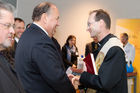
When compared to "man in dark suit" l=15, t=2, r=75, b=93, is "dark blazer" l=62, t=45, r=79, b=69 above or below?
below

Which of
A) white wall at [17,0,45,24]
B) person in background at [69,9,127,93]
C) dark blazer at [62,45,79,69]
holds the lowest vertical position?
dark blazer at [62,45,79,69]

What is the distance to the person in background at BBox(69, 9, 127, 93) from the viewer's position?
4.67 feet

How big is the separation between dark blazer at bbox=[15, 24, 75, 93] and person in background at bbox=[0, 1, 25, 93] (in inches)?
9.9

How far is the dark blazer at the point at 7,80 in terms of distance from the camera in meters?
0.93

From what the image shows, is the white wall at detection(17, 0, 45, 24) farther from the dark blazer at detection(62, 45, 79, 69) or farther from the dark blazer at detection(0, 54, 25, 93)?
the dark blazer at detection(0, 54, 25, 93)

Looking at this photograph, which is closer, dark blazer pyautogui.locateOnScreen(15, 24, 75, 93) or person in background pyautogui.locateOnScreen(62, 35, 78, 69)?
dark blazer pyautogui.locateOnScreen(15, 24, 75, 93)

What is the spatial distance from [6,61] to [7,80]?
5.9 inches

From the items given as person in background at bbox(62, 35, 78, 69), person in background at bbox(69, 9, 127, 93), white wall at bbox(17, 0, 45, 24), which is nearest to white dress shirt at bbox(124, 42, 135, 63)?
person in background at bbox(62, 35, 78, 69)

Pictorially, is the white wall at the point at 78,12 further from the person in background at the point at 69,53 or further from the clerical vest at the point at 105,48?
the clerical vest at the point at 105,48

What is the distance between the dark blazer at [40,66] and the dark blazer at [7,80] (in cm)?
30

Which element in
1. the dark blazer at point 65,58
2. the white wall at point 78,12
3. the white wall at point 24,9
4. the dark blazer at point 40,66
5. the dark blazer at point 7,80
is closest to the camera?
the dark blazer at point 7,80

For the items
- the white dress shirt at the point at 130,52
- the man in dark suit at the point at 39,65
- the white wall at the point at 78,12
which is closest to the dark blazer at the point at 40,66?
the man in dark suit at the point at 39,65

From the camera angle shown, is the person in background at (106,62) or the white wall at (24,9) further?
the white wall at (24,9)

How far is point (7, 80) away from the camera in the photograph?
0.96 meters
